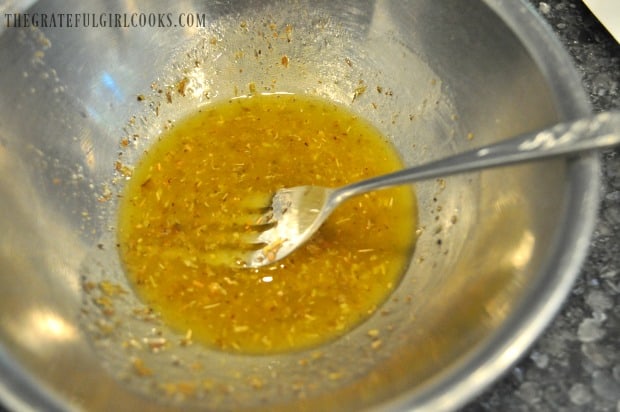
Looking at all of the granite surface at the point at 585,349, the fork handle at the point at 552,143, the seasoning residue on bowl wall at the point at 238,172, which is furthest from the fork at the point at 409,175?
the granite surface at the point at 585,349

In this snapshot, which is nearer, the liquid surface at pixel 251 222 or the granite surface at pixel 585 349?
the granite surface at pixel 585 349

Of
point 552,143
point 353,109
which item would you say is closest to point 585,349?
point 552,143

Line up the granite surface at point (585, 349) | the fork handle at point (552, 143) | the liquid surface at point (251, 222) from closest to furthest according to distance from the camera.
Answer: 1. the fork handle at point (552, 143)
2. the granite surface at point (585, 349)
3. the liquid surface at point (251, 222)

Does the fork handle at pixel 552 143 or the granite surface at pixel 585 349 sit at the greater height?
the fork handle at pixel 552 143

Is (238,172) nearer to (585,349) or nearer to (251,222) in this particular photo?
(251,222)

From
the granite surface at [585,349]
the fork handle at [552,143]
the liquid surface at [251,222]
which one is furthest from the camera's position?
the liquid surface at [251,222]

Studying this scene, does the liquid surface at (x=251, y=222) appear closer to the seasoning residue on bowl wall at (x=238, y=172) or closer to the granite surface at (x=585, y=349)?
the seasoning residue on bowl wall at (x=238, y=172)
